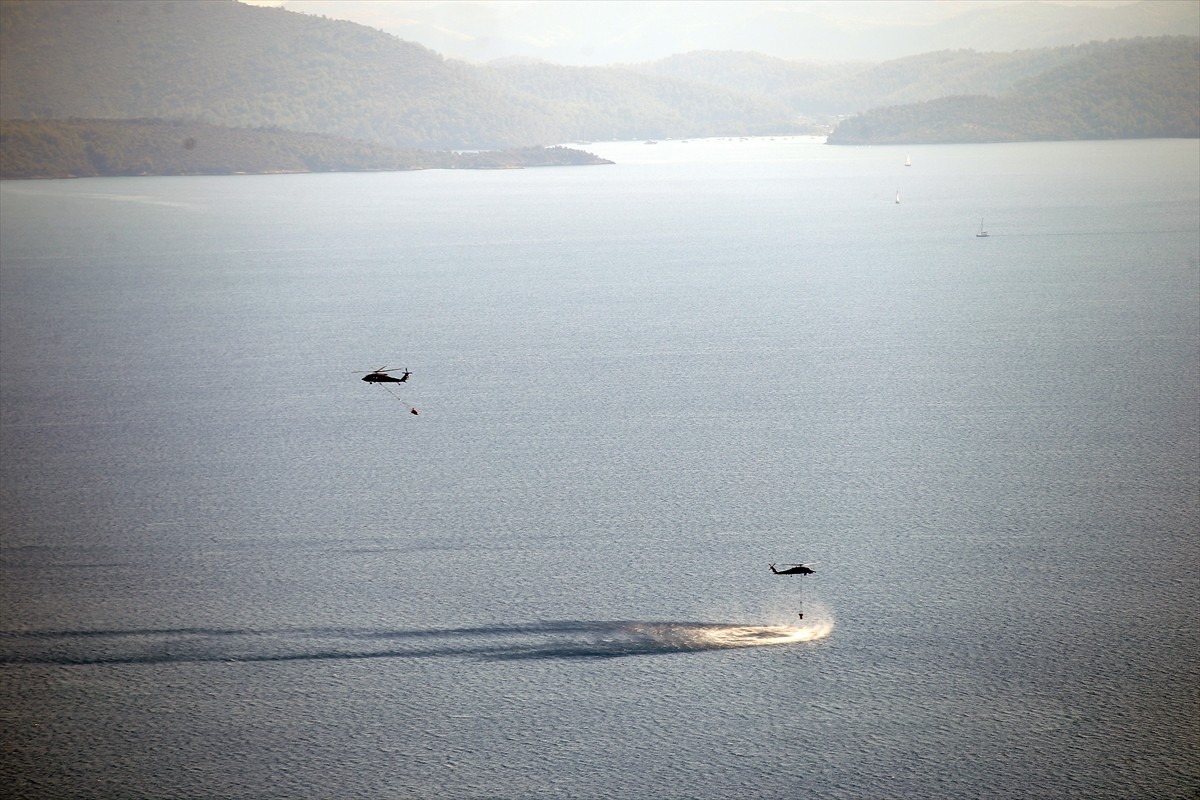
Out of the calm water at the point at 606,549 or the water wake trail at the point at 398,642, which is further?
the water wake trail at the point at 398,642

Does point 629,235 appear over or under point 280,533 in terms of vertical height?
over

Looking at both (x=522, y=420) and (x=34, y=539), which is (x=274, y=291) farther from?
(x=34, y=539)

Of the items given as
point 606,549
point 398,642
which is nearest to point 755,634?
point 606,549

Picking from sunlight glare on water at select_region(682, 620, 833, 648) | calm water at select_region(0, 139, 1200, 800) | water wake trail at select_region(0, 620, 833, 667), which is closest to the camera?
calm water at select_region(0, 139, 1200, 800)

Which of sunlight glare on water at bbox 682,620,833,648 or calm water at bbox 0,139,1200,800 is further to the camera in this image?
sunlight glare on water at bbox 682,620,833,648

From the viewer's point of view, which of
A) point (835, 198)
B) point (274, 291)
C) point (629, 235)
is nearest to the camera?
point (274, 291)

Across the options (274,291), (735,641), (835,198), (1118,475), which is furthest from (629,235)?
(735,641)

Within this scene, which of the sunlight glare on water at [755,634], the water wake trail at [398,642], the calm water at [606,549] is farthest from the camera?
the sunlight glare on water at [755,634]
